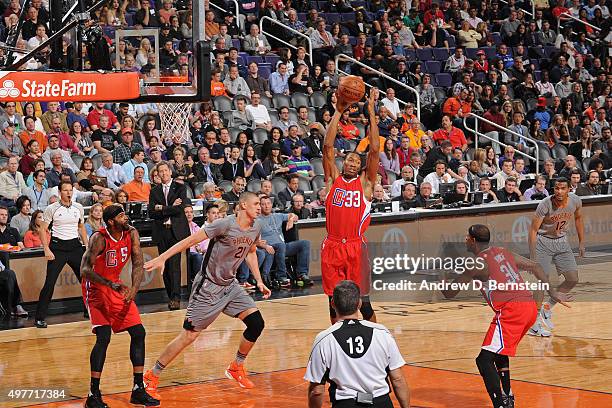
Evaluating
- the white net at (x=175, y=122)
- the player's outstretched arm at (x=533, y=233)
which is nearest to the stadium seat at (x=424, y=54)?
the white net at (x=175, y=122)

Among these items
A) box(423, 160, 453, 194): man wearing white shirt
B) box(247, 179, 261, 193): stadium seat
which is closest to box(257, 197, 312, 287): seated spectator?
box(247, 179, 261, 193): stadium seat

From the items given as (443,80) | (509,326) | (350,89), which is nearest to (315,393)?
(509,326)

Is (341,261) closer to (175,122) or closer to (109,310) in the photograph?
(109,310)

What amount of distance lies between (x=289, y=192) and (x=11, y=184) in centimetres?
471

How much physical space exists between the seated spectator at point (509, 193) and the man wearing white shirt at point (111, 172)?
23.5ft

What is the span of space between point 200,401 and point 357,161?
2.75m

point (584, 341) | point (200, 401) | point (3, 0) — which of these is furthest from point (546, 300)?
point (3, 0)

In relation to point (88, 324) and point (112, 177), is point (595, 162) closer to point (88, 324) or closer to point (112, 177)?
point (112, 177)

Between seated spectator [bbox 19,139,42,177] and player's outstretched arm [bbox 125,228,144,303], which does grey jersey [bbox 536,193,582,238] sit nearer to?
player's outstretched arm [bbox 125,228,144,303]

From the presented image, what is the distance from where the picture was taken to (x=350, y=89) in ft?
35.6

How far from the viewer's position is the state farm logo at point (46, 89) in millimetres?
10734

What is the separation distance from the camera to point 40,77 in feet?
35.8

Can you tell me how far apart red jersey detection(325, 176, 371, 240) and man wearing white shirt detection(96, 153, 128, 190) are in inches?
285

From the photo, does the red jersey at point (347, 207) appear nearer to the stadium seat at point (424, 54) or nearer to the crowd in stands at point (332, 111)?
the crowd in stands at point (332, 111)
